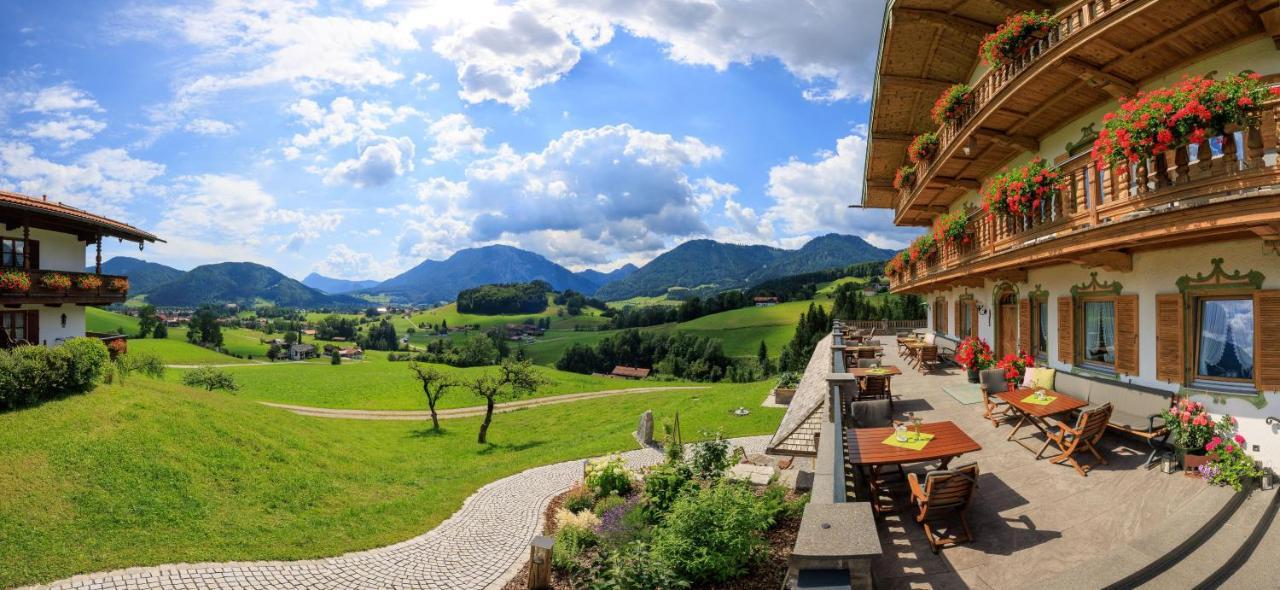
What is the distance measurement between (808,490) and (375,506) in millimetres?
14026

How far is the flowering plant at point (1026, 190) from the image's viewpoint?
10.3 metres

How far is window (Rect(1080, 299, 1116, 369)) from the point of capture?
34.9 ft

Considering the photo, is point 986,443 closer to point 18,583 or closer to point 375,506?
point 375,506

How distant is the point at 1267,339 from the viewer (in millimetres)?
7645

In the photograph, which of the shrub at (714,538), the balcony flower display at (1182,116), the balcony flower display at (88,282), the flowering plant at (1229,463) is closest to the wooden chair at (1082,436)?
the flowering plant at (1229,463)

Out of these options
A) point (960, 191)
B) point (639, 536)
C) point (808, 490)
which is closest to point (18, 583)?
point (639, 536)

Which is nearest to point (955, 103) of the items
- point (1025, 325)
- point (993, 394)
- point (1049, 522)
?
point (1025, 325)

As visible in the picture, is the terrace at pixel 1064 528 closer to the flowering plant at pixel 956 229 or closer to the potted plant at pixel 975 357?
the potted plant at pixel 975 357

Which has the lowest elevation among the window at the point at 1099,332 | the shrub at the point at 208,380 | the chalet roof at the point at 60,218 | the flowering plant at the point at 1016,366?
the shrub at the point at 208,380

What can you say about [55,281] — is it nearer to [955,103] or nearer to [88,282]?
[88,282]

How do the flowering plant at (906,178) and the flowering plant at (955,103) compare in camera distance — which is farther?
the flowering plant at (906,178)

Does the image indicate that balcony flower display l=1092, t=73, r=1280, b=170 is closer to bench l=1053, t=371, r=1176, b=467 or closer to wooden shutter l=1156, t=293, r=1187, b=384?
wooden shutter l=1156, t=293, r=1187, b=384

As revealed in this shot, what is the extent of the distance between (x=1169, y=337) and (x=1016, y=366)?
4.45 m

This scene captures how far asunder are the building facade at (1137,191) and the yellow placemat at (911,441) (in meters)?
4.28
